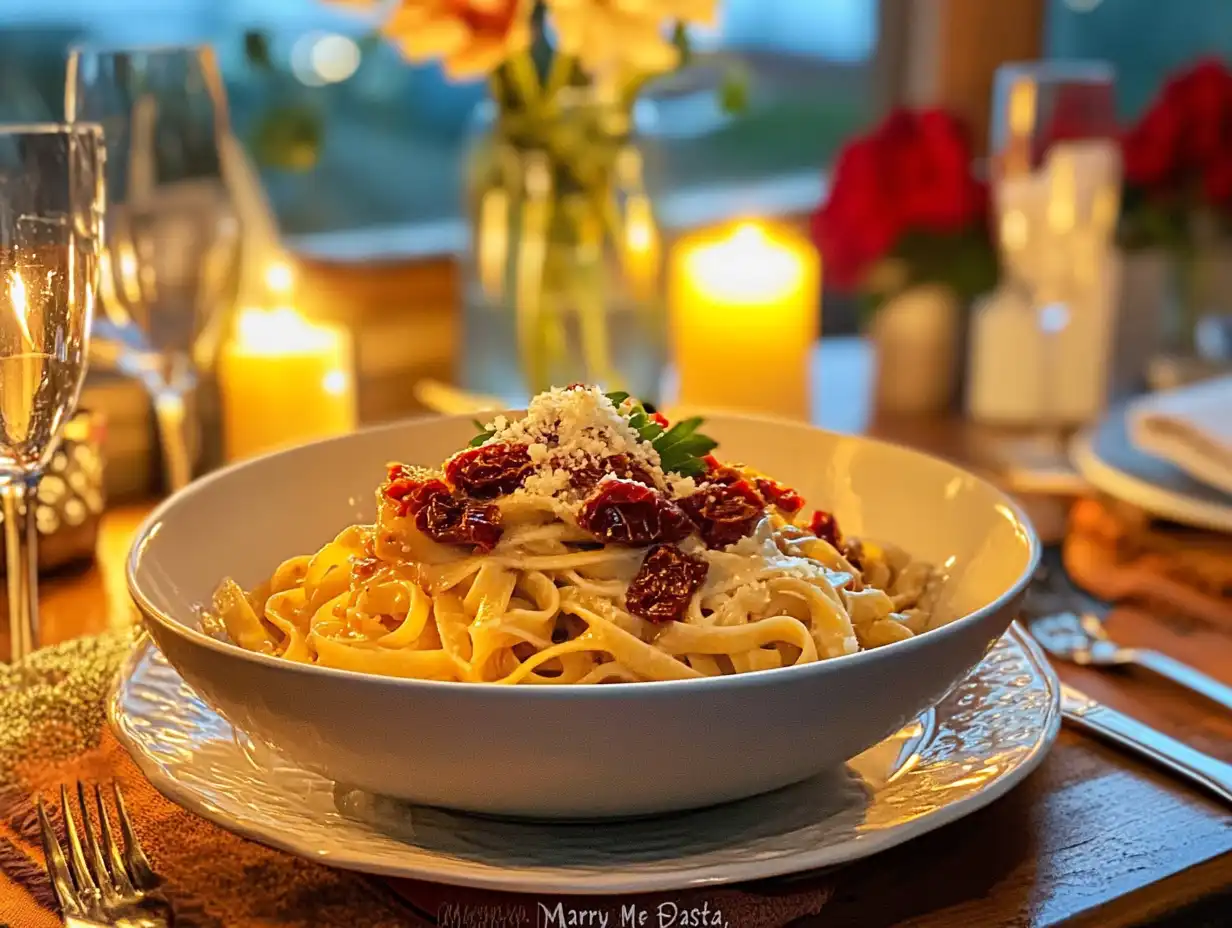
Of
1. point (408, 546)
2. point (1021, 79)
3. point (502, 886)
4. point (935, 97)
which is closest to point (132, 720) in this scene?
point (408, 546)

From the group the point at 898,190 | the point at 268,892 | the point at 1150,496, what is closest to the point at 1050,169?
the point at 898,190

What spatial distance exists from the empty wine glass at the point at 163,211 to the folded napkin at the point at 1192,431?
37.3 inches

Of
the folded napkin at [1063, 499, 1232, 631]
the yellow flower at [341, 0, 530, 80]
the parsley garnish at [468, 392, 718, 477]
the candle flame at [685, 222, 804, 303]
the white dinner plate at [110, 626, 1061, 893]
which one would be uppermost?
the yellow flower at [341, 0, 530, 80]

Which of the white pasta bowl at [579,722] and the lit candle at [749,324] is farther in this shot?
the lit candle at [749,324]

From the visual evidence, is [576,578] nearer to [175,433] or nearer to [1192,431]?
[175,433]

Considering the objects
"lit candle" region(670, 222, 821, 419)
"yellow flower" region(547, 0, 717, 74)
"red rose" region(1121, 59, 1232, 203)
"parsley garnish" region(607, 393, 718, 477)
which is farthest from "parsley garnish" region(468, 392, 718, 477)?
"red rose" region(1121, 59, 1232, 203)

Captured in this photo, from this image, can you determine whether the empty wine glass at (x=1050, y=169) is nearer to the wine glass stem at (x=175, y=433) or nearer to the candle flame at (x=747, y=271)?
the candle flame at (x=747, y=271)

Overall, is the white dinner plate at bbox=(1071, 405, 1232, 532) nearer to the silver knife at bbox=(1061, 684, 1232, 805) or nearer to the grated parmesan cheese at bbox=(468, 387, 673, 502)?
the silver knife at bbox=(1061, 684, 1232, 805)

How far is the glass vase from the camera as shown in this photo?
1731 mm

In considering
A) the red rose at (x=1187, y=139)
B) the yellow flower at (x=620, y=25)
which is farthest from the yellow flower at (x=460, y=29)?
the red rose at (x=1187, y=139)

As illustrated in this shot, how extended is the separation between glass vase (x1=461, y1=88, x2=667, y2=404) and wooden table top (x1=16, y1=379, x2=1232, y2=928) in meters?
0.90

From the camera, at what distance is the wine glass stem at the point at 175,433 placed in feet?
4.79

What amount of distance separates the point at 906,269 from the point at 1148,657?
1.03 metres

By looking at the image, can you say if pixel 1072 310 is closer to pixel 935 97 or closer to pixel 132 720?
pixel 935 97
